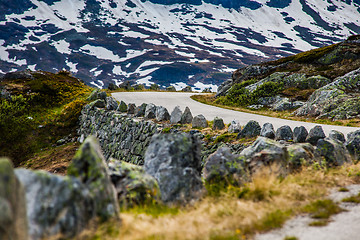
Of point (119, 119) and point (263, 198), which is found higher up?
point (263, 198)

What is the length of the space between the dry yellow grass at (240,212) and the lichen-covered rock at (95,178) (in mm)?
282

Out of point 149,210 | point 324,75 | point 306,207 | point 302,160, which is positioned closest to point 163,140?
point 149,210

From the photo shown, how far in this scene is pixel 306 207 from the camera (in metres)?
5.12

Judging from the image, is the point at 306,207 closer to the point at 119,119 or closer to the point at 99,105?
the point at 119,119

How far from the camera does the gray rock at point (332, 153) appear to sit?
23.6 feet

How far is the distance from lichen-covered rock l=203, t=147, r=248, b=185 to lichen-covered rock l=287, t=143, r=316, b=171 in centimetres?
178

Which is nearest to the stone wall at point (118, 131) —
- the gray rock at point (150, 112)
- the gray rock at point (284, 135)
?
the gray rock at point (150, 112)

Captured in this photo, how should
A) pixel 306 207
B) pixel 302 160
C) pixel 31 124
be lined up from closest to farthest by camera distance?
1. pixel 306 207
2. pixel 302 160
3. pixel 31 124

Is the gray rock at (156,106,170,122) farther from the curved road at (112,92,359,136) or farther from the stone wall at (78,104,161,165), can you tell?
the curved road at (112,92,359,136)

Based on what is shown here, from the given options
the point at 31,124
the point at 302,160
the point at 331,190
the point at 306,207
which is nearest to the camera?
the point at 306,207

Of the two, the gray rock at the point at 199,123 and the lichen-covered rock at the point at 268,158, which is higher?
the lichen-covered rock at the point at 268,158

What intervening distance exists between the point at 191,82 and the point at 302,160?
192 metres

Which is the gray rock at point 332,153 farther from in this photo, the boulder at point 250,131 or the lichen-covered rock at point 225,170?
the lichen-covered rock at point 225,170

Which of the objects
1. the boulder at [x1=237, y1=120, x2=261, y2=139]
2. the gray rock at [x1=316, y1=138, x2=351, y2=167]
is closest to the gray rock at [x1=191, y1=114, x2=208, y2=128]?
the boulder at [x1=237, y1=120, x2=261, y2=139]
